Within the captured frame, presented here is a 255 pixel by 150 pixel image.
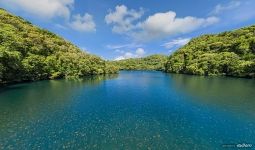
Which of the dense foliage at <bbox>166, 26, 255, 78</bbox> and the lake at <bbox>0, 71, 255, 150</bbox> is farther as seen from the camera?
the dense foliage at <bbox>166, 26, 255, 78</bbox>

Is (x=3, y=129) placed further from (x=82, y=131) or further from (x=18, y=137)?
(x=82, y=131)

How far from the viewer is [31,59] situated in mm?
88625

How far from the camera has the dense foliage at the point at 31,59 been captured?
64688 millimetres

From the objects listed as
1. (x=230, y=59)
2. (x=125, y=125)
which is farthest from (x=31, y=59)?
(x=230, y=59)

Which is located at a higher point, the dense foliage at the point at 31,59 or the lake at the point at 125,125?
the dense foliage at the point at 31,59

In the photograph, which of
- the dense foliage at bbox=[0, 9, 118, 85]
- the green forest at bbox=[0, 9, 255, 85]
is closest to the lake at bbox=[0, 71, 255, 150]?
the dense foliage at bbox=[0, 9, 118, 85]

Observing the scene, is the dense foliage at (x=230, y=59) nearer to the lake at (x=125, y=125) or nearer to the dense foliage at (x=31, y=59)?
the dense foliage at (x=31, y=59)

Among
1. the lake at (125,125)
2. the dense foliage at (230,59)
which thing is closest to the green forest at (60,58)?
the dense foliage at (230,59)

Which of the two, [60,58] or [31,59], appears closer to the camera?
[31,59]

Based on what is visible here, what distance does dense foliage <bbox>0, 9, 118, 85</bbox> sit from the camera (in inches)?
2547

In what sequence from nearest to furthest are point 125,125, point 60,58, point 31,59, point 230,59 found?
point 125,125 < point 31,59 < point 60,58 < point 230,59

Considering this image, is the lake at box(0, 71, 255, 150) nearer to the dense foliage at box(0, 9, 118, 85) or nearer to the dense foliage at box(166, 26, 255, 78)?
the dense foliage at box(0, 9, 118, 85)

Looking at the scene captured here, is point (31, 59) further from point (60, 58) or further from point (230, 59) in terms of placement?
point (230, 59)

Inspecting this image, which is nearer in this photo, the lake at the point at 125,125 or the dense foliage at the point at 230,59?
the lake at the point at 125,125
